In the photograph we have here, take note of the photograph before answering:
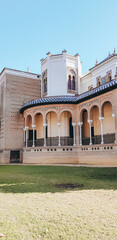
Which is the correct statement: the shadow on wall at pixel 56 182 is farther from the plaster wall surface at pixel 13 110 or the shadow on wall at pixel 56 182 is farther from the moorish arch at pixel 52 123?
the plaster wall surface at pixel 13 110

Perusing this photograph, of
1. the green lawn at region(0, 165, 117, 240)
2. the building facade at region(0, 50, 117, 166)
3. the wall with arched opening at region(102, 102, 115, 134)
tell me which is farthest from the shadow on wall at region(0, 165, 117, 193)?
the wall with arched opening at region(102, 102, 115, 134)

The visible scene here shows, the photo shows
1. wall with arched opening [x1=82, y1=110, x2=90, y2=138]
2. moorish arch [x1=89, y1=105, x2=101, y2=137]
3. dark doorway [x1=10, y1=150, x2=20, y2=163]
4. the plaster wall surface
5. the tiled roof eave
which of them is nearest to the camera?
the tiled roof eave

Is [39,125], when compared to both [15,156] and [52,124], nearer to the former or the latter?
[52,124]

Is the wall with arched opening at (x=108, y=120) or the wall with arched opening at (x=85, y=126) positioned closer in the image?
the wall with arched opening at (x=108, y=120)

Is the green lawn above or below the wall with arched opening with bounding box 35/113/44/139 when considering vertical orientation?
below

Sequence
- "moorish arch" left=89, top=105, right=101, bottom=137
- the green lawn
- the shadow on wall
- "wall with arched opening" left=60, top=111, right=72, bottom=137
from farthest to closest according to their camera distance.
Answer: "wall with arched opening" left=60, top=111, right=72, bottom=137, "moorish arch" left=89, top=105, right=101, bottom=137, the shadow on wall, the green lawn

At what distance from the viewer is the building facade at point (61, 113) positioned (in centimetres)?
1469

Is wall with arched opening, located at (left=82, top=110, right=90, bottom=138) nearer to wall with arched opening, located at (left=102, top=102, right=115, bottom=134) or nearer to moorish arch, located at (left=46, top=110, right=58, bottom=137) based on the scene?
wall with arched opening, located at (left=102, top=102, right=115, bottom=134)

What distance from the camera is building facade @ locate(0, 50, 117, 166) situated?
14.7 metres

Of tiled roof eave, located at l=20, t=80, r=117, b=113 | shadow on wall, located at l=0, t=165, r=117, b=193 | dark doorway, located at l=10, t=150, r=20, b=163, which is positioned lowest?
dark doorway, located at l=10, t=150, r=20, b=163

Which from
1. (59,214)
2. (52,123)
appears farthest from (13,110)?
(59,214)

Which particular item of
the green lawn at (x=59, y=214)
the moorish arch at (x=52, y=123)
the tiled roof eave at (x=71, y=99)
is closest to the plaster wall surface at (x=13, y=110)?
the tiled roof eave at (x=71, y=99)

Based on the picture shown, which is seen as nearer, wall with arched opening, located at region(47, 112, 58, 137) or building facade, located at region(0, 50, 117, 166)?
building facade, located at region(0, 50, 117, 166)

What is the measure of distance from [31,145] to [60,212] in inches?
595
